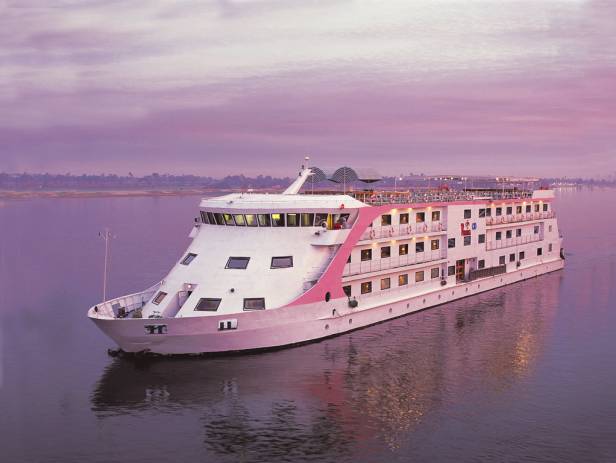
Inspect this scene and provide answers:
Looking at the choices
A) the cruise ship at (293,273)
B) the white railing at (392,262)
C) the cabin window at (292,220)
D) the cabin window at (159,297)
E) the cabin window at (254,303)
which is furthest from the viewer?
the white railing at (392,262)

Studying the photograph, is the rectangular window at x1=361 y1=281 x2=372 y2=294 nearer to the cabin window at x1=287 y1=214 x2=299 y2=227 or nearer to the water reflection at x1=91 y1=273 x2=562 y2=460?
the water reflection at x1=91 y1=273 x2=562 y2=460

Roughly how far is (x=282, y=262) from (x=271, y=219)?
9.91 feet

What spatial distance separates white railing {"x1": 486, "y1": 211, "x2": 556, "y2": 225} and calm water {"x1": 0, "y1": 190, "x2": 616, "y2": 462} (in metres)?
11.0

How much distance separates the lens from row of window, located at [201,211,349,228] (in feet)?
133

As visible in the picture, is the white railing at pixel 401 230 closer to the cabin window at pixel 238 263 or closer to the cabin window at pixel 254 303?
the cabin window at pixel 238 263

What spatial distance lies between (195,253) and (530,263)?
40.4m

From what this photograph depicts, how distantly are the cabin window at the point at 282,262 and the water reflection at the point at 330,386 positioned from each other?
525 centimetres

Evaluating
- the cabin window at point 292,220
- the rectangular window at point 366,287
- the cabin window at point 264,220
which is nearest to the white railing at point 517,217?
the rectangular window at point 366,287

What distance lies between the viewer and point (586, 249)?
93.7 metres

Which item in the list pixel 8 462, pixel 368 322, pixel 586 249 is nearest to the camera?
pixel 8 462

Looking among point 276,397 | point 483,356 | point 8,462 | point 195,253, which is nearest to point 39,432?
point 8,462

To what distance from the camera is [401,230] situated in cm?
4819

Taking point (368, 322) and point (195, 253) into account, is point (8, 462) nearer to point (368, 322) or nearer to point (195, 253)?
point (195, 253)

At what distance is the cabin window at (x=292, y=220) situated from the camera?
40844 mm
